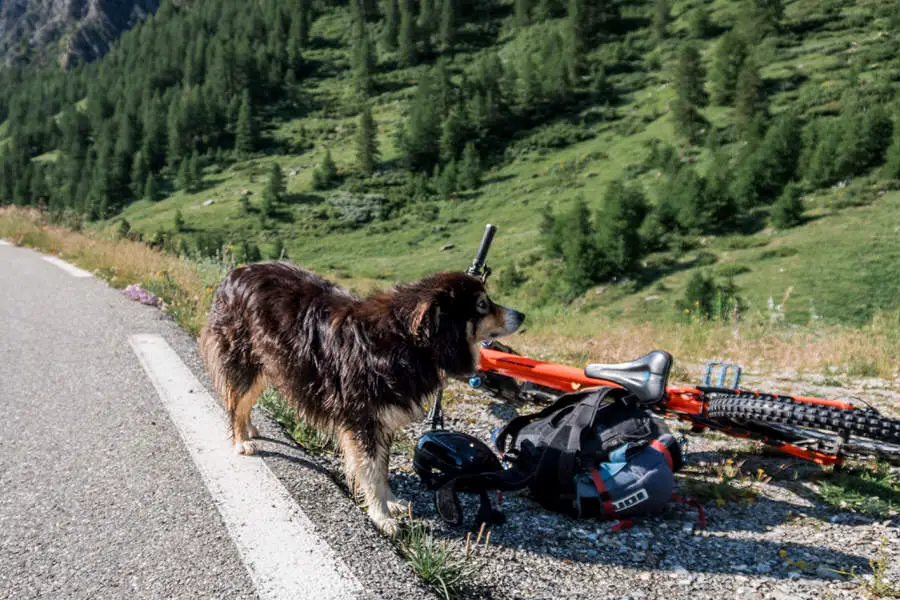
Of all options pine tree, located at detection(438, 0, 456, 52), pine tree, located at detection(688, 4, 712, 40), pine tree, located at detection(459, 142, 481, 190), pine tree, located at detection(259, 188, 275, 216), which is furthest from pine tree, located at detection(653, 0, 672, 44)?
pine tree, located at detection(259, 188, 275, 216)

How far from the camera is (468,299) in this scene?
373cm

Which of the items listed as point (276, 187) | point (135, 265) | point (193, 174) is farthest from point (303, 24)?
point (135, 265)

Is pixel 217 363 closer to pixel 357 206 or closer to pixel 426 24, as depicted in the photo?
pixel 357 206

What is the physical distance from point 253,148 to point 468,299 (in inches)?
4620

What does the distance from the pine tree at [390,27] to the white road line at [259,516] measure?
143110mm

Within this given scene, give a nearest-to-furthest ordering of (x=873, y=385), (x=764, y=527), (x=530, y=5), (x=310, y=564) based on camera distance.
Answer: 1. (x=310, y=564)
2. (x=764, y=527)
3. (x=873, y=385)
4. (x=530, y=5)

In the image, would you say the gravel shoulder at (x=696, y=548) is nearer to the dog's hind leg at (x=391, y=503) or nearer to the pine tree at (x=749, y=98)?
the dog's hind leg at (x=391, y=503)

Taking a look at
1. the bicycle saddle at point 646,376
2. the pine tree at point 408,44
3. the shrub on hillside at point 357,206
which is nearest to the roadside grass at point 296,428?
the bicycle saddle at point 646,376

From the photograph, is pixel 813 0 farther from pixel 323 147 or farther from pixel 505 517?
pixel 505 517

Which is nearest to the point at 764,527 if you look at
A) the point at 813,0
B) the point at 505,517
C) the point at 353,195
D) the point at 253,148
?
the point at 505,517

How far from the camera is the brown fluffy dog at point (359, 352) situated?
345cm

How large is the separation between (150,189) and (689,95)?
3495 inches

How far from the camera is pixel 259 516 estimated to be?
313cm

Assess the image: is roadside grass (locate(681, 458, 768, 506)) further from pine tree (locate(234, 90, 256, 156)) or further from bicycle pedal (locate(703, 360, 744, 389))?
pine tree (locate(234, 90, 256, 156))
